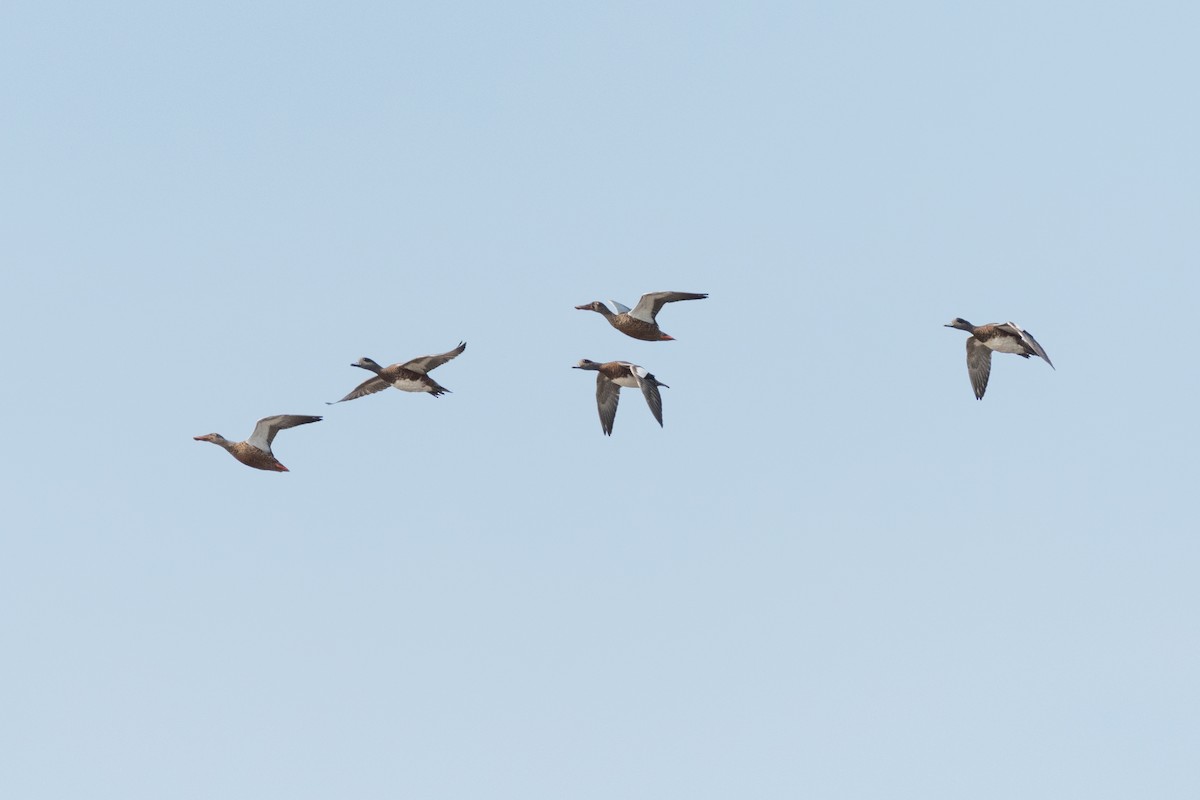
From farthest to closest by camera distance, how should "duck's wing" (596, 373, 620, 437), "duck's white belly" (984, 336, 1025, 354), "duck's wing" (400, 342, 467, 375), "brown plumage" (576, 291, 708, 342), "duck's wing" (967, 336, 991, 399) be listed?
"duck's wing" (967, 336, 991, 399) → "duck's wing" (596, 373, 620, 437) → "duck's white belly" (984, 336, 1025, 354) → "brown plumage" (576, 291, 708, 342) → "duck's wing" (400, 342, 467, 375)

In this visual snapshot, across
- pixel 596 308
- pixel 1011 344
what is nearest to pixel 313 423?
pixel 596 308

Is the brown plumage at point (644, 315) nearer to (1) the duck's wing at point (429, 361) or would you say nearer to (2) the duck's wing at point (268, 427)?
(1) the duck's wing at point (429, 361)

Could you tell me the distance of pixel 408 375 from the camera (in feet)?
153

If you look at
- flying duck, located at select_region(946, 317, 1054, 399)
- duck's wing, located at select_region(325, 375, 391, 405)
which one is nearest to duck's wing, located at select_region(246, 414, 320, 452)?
duck's wing, located at select_region(325, 375, 391, 405)

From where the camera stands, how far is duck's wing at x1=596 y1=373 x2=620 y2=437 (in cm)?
5228

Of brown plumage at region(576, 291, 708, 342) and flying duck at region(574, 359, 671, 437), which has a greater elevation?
brown plumage at region(576, 291, 708, 342)

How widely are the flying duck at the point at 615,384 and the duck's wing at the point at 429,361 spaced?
18.5ft

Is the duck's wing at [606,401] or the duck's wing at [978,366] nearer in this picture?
the duck's wing at [606,401]

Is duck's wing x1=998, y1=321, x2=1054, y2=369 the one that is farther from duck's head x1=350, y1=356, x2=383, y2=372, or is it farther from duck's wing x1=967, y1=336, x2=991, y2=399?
duck's head x1=350, y1=356, x2=383, y2=372

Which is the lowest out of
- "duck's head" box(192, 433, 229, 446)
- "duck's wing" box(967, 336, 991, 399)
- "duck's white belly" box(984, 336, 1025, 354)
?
"duck's head" box(192, 433, 229, 446)

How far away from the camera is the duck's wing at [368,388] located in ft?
158

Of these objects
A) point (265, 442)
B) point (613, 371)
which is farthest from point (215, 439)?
point (613, 371)

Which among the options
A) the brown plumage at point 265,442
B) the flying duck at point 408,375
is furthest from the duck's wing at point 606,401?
the brown plumage at point 265,442

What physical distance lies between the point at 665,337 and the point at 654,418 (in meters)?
3.04
